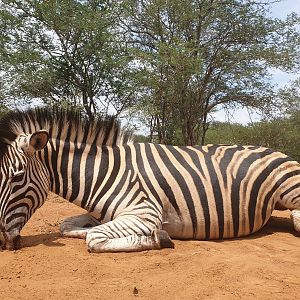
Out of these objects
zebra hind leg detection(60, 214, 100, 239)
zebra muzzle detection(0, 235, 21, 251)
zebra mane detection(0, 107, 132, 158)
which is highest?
zebra mane detection(0, 107, 132, 158)

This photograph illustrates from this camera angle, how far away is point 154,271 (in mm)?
3229

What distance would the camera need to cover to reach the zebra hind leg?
436cm

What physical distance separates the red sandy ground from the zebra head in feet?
0.85

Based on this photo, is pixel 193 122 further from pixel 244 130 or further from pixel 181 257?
pixel 181 257

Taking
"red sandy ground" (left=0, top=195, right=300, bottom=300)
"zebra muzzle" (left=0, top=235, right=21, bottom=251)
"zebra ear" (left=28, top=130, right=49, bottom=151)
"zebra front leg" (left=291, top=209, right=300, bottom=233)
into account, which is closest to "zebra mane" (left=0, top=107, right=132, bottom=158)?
"zebra ear" (left=28, top=130, right=49, bottom=151)

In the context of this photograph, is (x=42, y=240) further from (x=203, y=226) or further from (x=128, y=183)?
(x=203, y=226)

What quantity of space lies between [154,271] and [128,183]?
1.25m

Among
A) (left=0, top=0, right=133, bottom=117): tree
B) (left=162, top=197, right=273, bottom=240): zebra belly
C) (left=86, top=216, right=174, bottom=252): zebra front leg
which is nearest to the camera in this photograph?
(left=86, top=216, right=174, bottom=252): zebra front leg

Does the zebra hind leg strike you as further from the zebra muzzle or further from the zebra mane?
the zebra mane

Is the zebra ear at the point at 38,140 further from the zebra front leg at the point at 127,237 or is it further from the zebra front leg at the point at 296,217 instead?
the zebra front leg at the point at 296,217

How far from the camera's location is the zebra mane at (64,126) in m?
4.38

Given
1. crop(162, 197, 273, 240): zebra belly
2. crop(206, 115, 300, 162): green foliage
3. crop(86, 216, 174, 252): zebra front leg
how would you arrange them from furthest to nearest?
crop(206, 115, 300, 162): green foliage
crop(162, 197, 273, 240): zebra belly
crop(86, 216, 174, 252): zebra front leg

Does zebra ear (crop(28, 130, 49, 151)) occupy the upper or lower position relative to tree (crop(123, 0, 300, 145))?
lower

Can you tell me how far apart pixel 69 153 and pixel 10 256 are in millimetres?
1323
